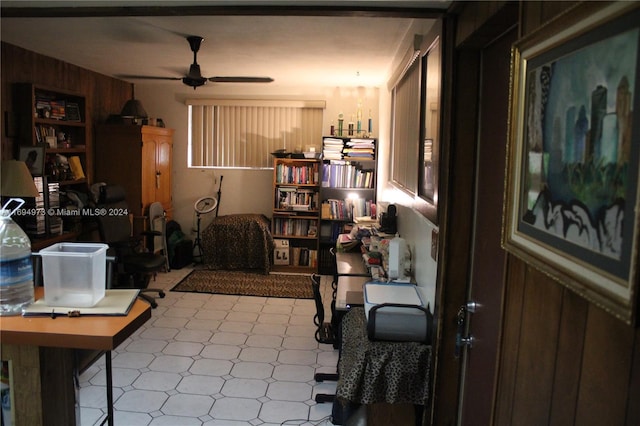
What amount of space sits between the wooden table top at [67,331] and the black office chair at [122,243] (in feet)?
9.79

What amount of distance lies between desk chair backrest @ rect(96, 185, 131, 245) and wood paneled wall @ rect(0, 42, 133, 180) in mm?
657

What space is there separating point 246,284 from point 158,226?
4.57 feet

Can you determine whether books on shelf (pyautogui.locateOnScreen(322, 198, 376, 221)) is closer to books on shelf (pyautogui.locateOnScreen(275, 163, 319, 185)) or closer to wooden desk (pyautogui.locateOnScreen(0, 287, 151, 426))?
books on shelf (pyautogui.locateOnScreen(275, 163, 319, 185))

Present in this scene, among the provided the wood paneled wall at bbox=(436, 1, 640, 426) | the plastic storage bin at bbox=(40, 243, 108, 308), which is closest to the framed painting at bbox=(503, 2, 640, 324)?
the wood paneled wall at bbox=(436, 1, 640, 426)

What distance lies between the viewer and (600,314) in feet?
2.87

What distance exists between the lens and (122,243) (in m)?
4.88

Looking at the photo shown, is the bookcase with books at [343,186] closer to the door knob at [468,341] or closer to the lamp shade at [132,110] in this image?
the lamp shade at [132,110]

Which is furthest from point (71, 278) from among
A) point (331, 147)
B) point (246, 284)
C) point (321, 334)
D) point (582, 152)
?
point (331, 147)

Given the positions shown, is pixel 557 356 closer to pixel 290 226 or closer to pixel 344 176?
pixel 344 176

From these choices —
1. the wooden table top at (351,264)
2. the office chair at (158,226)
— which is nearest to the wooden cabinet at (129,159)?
the office chair at (158,226)

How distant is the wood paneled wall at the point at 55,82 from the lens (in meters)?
4.20

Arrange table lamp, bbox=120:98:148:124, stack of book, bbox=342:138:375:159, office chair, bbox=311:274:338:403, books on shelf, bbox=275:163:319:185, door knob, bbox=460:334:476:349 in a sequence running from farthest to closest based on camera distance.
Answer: books on shelf, bbox=275:163:319:185 → stack of book, bbox=342:138:375:159 → table lamp, bbox=120:98:148:124 → office chair, bbox=311:274:338:403 → door knob, bbox=460:334:476:349

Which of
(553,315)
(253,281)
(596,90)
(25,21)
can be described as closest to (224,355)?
(253,281)

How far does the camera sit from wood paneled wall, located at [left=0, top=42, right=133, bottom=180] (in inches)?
165
